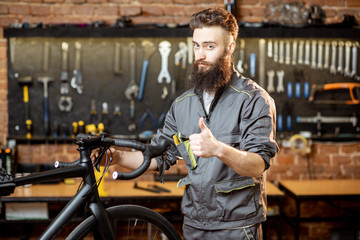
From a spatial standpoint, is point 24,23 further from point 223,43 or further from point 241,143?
point 241,143

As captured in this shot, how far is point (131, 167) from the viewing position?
1.81m

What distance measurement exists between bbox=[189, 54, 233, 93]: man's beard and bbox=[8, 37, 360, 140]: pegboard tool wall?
1654 mm

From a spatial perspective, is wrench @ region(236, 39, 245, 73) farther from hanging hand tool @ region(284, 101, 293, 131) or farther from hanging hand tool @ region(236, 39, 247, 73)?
hanging hand tool @ region(284, 101, 293, 131)

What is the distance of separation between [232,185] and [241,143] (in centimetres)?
18

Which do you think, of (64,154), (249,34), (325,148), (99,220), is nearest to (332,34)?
(249,34)

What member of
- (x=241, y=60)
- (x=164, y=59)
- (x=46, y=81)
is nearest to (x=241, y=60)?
(x=241, y=60)

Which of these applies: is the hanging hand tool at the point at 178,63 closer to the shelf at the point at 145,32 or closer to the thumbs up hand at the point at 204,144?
the shelf at the point at 145,32

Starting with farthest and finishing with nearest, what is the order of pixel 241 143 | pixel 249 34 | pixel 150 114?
1. pixel 150 114
2. pixel 249 34
3. pixel 241 143

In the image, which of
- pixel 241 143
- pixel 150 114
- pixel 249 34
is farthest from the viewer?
pixel 150 114

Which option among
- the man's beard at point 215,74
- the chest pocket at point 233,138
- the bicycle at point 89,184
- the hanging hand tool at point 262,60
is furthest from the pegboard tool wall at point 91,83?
the bicycle at point 89,184

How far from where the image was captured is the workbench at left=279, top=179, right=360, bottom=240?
116 inches

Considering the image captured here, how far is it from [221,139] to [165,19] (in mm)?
2046

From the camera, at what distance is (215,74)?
178 cm

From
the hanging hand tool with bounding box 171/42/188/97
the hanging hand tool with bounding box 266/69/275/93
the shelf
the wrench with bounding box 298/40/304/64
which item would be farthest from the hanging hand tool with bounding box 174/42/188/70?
the wrench with bounding box 298/40/304/64
